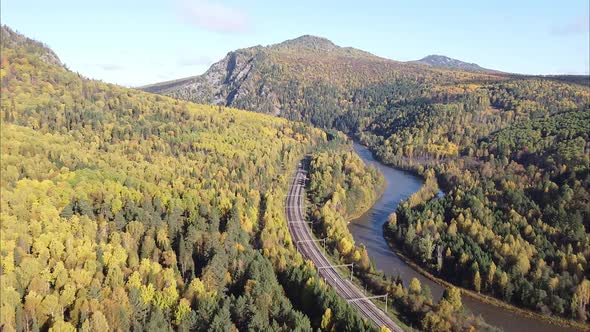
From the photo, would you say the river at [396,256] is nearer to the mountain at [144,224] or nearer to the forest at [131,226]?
the mountain at [144,224]

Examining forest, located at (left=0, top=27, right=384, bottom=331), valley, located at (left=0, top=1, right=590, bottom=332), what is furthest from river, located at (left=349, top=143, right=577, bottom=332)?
forest, located at (left=0, top=27, right=384, bottom=331)

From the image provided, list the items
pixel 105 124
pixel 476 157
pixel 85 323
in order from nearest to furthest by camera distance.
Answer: pixel 85 323 < pixel 105 124 < pixel 476 157

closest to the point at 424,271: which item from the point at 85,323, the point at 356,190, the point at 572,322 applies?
the point at 572,322

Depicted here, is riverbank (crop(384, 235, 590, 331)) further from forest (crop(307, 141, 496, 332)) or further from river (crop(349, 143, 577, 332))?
forest (crop(307, 141, 496, 332))

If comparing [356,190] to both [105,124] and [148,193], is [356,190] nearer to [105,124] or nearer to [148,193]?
[148,193]

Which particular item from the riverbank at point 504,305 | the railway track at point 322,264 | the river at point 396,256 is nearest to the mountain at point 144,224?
the railway track at point 322,264
